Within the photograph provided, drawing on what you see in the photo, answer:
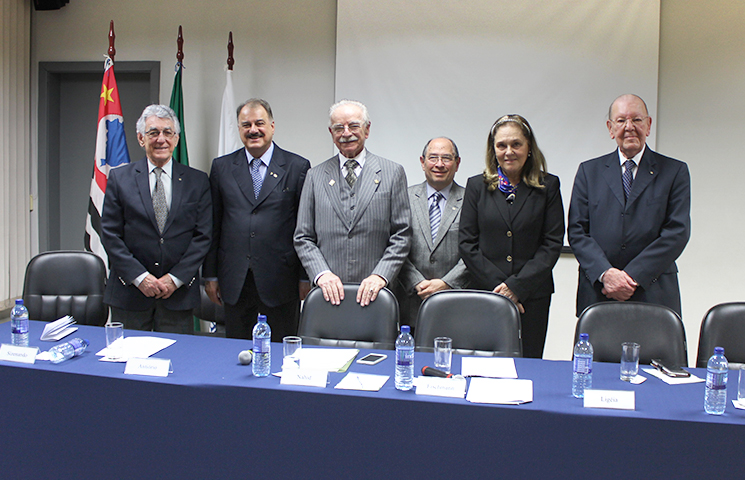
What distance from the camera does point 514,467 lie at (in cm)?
154

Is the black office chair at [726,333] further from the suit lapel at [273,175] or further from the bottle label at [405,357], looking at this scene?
the suit lapel at [273,175]

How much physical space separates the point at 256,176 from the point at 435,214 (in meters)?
1.00

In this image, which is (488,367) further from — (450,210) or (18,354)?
(18,354)

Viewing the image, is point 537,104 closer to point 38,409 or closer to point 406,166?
point 406,166

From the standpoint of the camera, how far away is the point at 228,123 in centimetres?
454

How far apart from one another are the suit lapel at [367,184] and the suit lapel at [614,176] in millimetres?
1163

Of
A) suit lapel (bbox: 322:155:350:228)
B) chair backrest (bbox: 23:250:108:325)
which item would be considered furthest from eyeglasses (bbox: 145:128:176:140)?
suit lapel (bbox: 322:155:350:228)

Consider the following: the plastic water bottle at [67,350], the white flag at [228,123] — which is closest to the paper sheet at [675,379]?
the plastic water bottle at [67,350]

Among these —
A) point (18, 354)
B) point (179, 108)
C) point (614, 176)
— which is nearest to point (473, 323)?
point (614, 176)

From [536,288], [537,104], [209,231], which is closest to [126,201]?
[209,231]

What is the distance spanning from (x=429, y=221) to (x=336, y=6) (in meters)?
2.36

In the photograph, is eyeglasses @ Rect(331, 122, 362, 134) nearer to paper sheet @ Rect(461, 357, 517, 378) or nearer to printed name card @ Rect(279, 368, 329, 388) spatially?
paper sheet @ Rect(461, 357, 517, 378)

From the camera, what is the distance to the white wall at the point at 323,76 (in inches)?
164

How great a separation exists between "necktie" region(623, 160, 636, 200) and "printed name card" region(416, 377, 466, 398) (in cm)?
169
